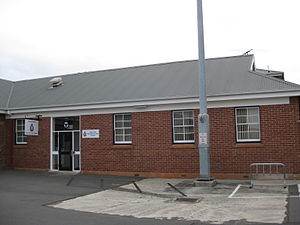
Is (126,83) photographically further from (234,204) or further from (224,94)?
(234,204)

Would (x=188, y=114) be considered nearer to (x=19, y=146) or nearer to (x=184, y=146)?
(x=184, y=146)

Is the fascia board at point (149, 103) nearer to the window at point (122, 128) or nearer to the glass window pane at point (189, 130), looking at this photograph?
the window at point (122, 128)

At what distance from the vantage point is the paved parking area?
8.45 metres

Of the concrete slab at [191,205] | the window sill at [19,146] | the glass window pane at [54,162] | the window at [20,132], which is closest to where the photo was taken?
the concrete slab at [191,205]

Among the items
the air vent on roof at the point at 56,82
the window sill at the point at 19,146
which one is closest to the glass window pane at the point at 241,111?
the window sill at the point at 19,146

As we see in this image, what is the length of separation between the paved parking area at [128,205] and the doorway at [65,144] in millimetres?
3816

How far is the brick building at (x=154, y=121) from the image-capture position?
1491 cm

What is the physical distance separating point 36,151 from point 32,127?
5.27 feet

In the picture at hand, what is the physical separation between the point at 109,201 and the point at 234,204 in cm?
366

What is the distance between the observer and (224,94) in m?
15.2

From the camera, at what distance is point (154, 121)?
664 inches

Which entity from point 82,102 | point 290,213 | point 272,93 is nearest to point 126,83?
point 82,102

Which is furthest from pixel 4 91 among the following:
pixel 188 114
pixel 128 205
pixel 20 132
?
pixel 128 205

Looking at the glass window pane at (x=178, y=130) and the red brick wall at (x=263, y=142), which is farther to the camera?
the glass window pane at (x=178, y=130)
